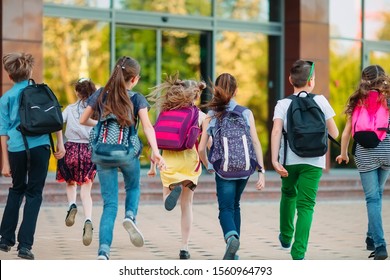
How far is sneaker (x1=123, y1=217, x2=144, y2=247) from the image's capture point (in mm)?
8508

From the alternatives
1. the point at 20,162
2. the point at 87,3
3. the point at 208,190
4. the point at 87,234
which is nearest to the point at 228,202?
the point at 87,234

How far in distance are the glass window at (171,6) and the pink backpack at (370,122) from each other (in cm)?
1016

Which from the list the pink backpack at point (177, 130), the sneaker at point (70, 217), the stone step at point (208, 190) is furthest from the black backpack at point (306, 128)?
the stone step at point (208, 190)

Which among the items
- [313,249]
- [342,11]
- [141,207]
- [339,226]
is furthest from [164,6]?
[313,249]

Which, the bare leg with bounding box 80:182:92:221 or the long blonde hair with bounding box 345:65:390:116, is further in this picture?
the bare leg with bounding box 80:182:92:221

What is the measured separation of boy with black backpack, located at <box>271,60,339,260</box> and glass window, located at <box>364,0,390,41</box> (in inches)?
526

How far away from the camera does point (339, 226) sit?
42.0 ft

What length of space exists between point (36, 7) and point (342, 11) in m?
7.27

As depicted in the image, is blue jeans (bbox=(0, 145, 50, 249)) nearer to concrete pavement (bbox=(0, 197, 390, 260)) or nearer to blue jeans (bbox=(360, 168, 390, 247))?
concrete pavement (bbox=(0, 197, 390, 260))

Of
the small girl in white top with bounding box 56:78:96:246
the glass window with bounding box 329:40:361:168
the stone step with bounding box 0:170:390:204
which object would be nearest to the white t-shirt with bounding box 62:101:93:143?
the small girl in white top with bounding box 56:78:96:246

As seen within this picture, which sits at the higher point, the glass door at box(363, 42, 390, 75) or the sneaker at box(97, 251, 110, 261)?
the glass door at box(363, 42, 390, 75)

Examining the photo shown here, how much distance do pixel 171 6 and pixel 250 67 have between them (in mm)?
2206

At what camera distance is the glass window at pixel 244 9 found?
20303mm

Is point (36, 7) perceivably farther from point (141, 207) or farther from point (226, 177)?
point (226, 177)
